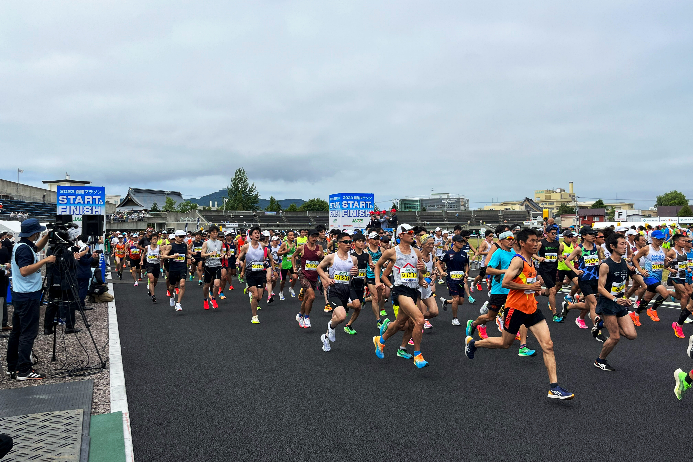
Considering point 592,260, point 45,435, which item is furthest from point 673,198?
point 45,435

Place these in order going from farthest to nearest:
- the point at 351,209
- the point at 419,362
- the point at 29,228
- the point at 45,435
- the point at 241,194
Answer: the point at 241,194 < the point at 351,209 < the point at 419,362 < the point at 29,228 < the point at 45,435

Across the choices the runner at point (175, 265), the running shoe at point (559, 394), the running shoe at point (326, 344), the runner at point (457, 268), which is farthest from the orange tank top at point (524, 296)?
the runner at point (175, 265)

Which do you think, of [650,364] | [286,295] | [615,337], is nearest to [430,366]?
[615,337]

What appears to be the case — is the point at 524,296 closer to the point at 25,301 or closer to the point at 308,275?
the point at 308,275

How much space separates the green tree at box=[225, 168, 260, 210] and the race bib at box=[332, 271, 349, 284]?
92.6m

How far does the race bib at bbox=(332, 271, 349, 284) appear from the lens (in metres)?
8.86

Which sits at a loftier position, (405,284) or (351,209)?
(351,209)

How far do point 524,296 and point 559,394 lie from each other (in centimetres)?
117

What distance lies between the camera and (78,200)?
64.4ft

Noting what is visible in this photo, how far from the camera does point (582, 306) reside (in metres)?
9.84

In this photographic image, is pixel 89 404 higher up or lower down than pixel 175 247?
lower down

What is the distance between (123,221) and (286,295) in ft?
153

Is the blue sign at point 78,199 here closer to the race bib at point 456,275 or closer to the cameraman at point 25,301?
the cameraman at point 25,301

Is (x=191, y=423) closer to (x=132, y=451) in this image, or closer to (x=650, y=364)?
(x=132, y=451)
